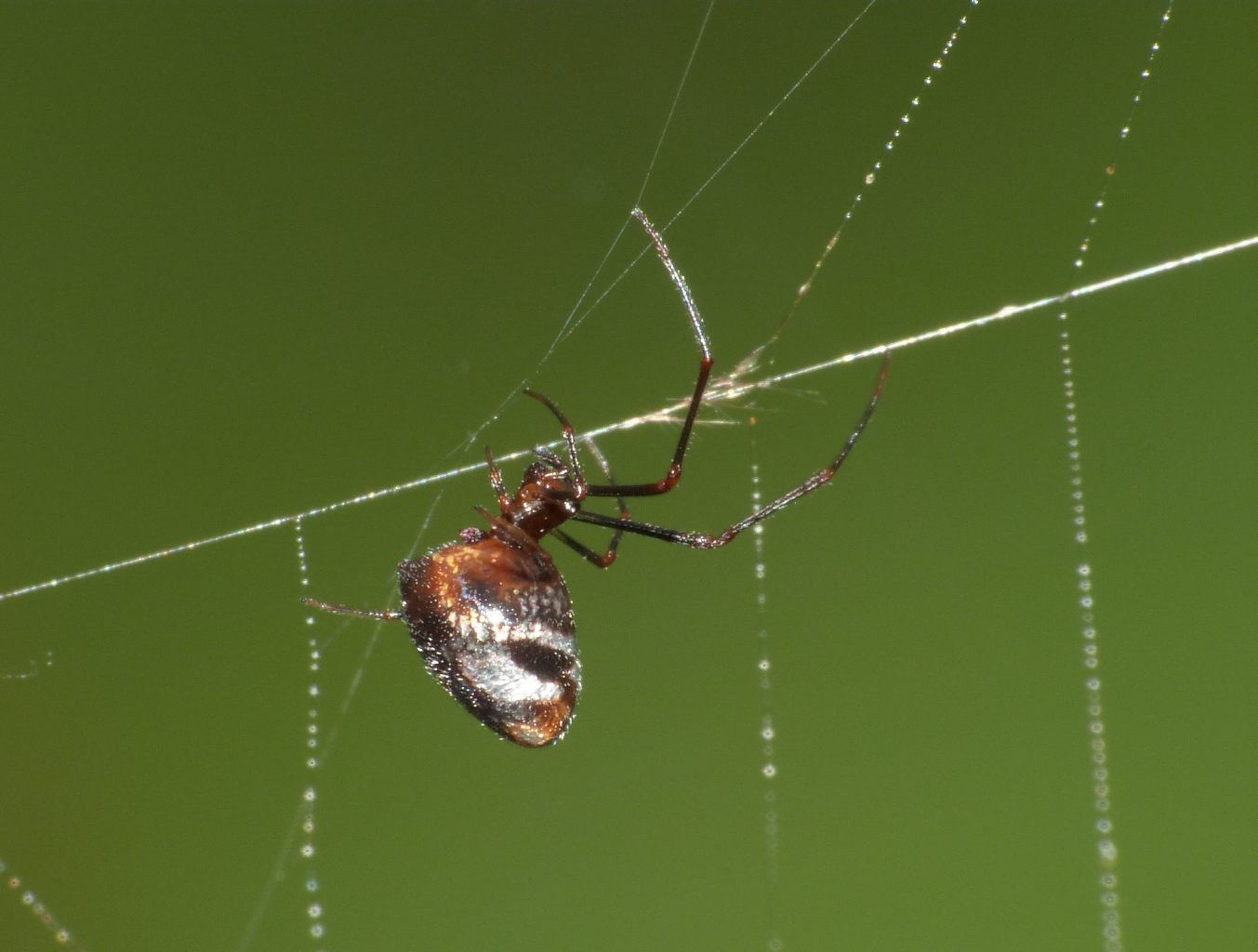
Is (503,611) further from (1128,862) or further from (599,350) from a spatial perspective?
(1128,862)

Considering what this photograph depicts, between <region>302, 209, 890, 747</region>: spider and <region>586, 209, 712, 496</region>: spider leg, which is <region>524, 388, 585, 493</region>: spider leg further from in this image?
<region>302, 209, 890, 747</region>: spider

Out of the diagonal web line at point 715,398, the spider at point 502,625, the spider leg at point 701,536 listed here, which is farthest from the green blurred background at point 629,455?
the spider at point 502,625

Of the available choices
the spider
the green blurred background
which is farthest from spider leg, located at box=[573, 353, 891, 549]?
the green blurred background

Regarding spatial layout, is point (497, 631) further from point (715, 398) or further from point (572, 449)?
point (715, 398)

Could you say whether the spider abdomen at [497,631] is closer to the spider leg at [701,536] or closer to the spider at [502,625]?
the spider at [502,625]

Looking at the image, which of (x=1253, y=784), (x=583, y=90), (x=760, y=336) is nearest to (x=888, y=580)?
(x=760, y=336)

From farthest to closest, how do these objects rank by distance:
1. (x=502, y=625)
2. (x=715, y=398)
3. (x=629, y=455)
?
(x=629, y=455) → (x=715, y=398) → (x=502, y=625)

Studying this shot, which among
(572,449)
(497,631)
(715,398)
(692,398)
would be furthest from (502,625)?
(715,398)

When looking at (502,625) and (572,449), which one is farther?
(572,449)
